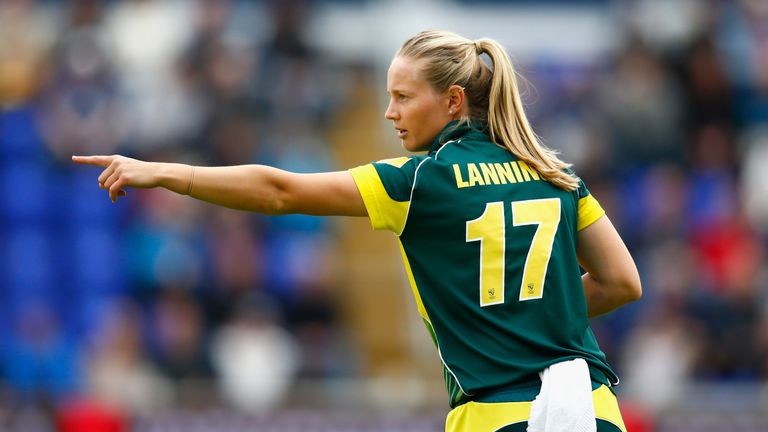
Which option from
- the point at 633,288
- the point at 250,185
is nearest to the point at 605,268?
the point at 633,288

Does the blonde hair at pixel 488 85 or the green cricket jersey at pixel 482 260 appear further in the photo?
the blonde hair at pixel 488 85

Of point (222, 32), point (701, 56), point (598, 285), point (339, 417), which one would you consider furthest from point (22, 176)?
point (598, 285)

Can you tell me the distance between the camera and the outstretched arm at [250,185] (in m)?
4.36

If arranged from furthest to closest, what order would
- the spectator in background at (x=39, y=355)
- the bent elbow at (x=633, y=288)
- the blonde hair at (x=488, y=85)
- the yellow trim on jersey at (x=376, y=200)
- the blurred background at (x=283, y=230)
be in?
the spectator in background at (x=39, y=355), the blurred background at (x=283, y=230), the bent elbow at (x=633, y=288), the blonde hair at (x=488, y=85), the yellow trim on jersey at (x=376, y=200)

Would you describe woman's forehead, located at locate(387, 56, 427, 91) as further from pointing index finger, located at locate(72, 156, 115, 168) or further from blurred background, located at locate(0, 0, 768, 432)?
blurred background, located at locate(0, 0, 768, 432)

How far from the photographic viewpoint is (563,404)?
434 cm

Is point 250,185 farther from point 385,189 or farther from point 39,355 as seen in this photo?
point 39,355

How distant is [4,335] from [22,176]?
1.52 meters

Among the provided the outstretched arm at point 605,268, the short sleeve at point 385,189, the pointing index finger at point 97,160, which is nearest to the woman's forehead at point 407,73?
the short sleeve at point 385,189

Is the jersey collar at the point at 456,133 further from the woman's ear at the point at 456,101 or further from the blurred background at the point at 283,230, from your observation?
the blurred background at the point at 283,230

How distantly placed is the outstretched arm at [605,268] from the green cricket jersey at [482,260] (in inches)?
11.7

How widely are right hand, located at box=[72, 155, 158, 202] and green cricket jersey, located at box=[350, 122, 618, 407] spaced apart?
652 mm

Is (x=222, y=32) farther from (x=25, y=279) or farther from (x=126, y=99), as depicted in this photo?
(x=25, y=279)

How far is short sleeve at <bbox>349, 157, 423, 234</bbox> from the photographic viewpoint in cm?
445
